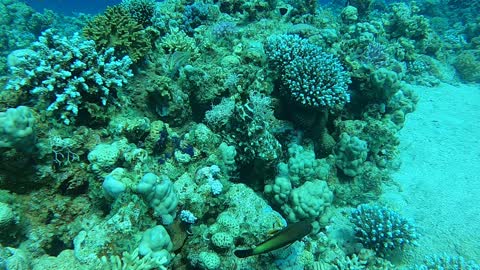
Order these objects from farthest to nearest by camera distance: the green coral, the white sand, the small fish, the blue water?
the blue water, the white sand, the green coral, the small fish

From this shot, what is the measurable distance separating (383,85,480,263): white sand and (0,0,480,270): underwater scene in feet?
0.12

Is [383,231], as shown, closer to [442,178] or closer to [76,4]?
[442,178]

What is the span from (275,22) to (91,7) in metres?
62.5

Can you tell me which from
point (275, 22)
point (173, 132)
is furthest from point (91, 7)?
point (173, 132)

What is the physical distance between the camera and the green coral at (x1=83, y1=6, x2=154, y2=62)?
4680 mm

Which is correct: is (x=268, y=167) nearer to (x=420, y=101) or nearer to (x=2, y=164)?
(x=2, y=164)

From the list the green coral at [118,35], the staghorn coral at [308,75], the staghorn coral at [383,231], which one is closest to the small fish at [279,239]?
the staghorn coral at [383,231]

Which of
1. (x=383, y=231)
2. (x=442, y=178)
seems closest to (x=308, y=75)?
(x=383, y=231)

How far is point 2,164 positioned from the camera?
314 centimetres

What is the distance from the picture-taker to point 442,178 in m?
6.54

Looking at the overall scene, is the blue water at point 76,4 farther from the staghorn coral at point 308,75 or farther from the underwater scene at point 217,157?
the staghorn coral at point 308,75

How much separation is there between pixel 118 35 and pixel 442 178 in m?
7.52

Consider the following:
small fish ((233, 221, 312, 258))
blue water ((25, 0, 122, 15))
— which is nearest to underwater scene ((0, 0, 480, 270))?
small fish ((233, 221, 312, 258))

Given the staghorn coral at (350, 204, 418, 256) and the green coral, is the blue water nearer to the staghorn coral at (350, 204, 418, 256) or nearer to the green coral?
the green coral
